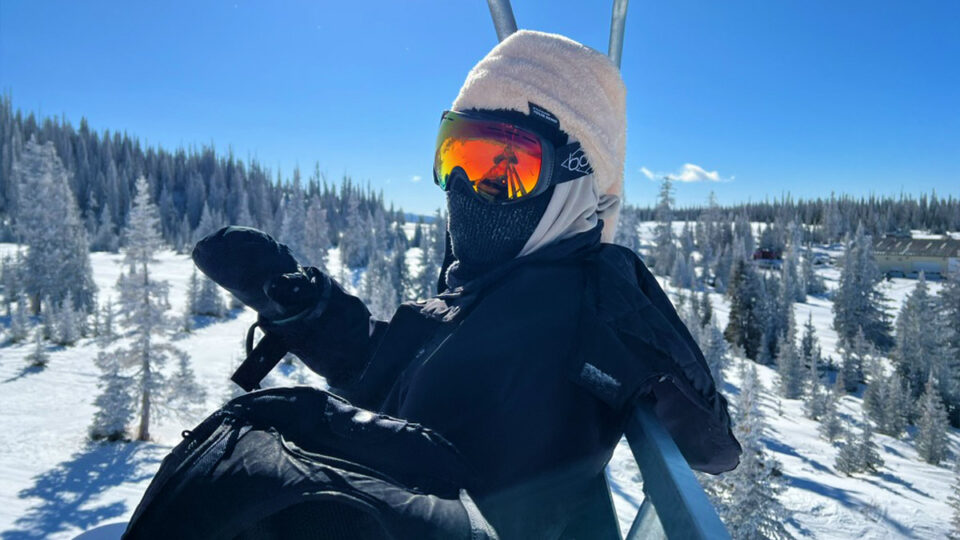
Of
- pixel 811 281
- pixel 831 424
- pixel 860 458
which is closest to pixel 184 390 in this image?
pixel 860 458

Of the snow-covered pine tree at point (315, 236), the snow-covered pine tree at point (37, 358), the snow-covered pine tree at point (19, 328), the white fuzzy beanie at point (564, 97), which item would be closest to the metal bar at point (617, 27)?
the white fuzzy beanie at point (564, 97)

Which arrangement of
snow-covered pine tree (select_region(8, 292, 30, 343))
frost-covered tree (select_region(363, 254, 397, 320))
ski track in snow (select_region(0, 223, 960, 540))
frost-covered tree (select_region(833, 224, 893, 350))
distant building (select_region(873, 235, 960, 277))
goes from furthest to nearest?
1. distant building (select_region(873, 235, 960, 277))
2. frost-covered tree (select_region(833, 224, 893, 350))
3. frost-covered tree (select_region(363, 254, 397, 320))
4. snow-covered pine tree (select_region(8, 292, 30, 343))
5. ski track in snow (select_region(0, 223, 960, 540))

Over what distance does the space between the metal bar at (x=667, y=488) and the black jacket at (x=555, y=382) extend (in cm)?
9

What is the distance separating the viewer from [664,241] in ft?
281

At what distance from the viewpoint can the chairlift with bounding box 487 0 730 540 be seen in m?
0.95

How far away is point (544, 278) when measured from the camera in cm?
163

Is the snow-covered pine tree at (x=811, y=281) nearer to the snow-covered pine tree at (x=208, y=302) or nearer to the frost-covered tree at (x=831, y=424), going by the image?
the frost-covered tree at (x=831, y=424)

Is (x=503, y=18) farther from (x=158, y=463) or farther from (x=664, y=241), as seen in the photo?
(x=664, y=241)

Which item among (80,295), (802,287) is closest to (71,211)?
(80,295)

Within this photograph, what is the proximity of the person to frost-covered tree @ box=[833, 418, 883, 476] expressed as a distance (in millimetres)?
40136

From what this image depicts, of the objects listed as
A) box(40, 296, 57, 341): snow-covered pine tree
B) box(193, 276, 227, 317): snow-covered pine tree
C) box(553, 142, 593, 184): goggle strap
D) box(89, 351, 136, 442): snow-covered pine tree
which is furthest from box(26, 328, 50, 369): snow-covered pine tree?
box(553, 142, 593, 184): goggle strap

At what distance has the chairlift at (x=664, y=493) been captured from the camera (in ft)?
3.11

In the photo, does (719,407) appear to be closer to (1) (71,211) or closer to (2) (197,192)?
(1) (71,211)

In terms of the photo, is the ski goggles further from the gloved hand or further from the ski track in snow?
the ski track in snow
